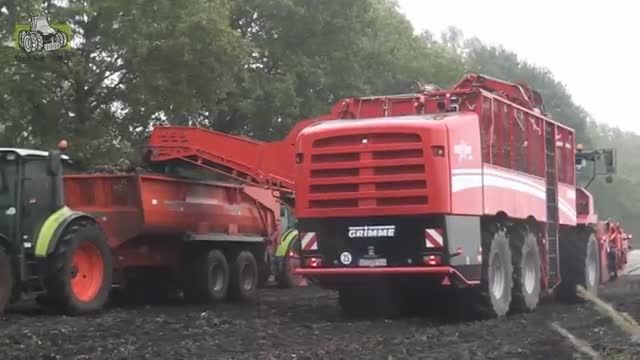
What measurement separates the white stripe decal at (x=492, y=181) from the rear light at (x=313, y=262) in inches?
77.7

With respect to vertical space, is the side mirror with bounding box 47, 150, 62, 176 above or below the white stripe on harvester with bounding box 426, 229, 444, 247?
above

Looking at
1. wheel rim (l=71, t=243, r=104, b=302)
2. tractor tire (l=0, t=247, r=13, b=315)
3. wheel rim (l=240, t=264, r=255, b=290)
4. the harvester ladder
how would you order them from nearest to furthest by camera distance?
1. tractor tire (l=0, t=247, r=13, b=315)
2. wheel rim (l=71, t=243, r=104, b=302)
3. the harvester ladder
4. wheel rim (l=240, t=264, r=255, b=290)

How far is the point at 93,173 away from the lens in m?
14.0

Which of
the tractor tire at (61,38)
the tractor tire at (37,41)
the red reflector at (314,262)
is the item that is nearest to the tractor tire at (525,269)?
the red reflector at (314,262)

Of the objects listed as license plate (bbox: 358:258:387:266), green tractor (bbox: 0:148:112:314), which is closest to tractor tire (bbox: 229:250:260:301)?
green tractor (bbox: 0:148:112:314)

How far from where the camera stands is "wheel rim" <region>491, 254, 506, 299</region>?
12.2 meters

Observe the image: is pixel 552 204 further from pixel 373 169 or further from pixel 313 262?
pixel 313 262

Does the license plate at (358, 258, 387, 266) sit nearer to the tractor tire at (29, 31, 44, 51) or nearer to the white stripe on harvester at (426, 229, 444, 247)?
the white stripe on harvester at (426, 229, 444, 247)

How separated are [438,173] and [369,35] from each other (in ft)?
65.8

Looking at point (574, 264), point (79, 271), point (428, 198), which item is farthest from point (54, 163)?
point (574, 264)

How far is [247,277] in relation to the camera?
1684 cm


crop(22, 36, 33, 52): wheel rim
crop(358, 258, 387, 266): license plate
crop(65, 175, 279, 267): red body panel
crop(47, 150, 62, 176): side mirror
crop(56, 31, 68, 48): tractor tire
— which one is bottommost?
crop(358, 258, 387, 266): license plate

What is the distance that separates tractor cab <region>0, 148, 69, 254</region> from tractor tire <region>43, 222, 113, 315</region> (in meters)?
0.44

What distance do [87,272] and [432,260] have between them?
15.6ft
